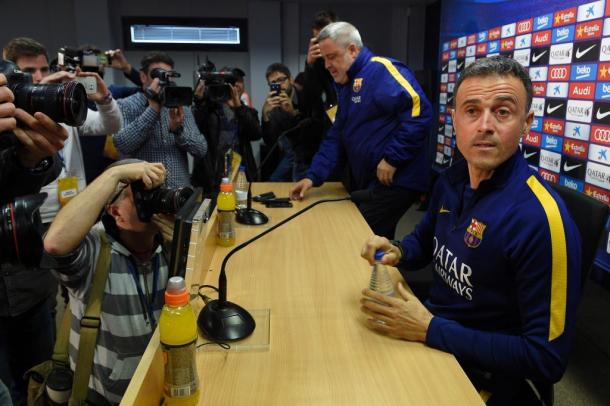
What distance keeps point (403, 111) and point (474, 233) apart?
126cm

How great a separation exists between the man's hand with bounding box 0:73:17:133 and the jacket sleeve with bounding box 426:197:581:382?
983 mm

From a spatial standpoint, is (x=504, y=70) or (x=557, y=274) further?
(x=504, y=70)

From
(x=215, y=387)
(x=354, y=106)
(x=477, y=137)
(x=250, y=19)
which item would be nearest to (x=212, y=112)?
(x=354, y=106)

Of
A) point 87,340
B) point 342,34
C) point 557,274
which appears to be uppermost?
point 342,34

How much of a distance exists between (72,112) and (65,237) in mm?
311

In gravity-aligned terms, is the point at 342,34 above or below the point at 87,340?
above

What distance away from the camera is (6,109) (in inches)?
35.7

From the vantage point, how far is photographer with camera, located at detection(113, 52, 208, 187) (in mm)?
2385

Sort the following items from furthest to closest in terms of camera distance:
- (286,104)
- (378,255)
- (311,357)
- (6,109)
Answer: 1. (286,104)
2. (378,255)
3. (311,357)
4. (6,109)

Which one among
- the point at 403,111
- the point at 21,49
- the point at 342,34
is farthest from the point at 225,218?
the point at 21,49

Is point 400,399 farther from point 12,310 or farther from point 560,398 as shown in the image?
point 560,398

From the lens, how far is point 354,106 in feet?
7.89

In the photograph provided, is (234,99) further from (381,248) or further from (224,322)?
(224,322)

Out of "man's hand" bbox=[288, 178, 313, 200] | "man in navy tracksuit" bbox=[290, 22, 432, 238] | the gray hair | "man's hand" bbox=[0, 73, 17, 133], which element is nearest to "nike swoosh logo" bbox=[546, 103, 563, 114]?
"man in navy tracksuit" bbox=[290, 22, 432, 238]
